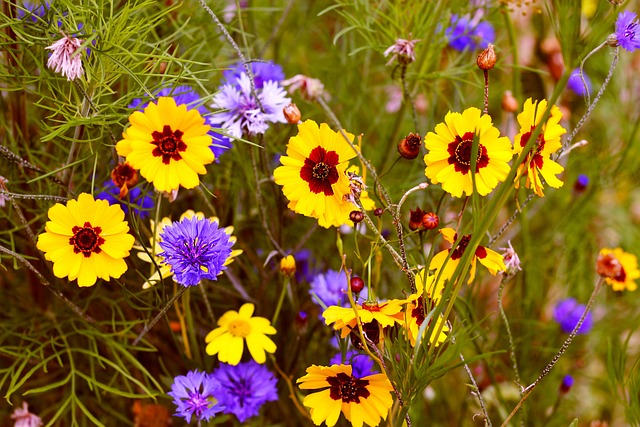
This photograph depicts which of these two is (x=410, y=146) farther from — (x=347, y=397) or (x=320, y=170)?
(x=347, y=397)

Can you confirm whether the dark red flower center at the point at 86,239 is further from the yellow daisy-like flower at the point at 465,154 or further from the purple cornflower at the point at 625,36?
the purple cornflower at the point at 625,36

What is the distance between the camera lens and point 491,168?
418 mm

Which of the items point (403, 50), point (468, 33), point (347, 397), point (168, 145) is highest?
point (468, 33)

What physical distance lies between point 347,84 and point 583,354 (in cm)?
43

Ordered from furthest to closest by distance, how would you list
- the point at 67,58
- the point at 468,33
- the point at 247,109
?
the point at 468,33 → the point at 247,109 → the point at 67,58

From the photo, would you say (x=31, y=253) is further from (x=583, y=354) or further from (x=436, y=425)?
(x=583, y=354)

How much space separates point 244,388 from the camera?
1.73 feet

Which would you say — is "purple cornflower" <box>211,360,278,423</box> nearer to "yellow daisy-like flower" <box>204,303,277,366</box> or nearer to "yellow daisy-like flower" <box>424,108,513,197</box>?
"yellow daisy-like flower" <box>204,303,277,366</box>

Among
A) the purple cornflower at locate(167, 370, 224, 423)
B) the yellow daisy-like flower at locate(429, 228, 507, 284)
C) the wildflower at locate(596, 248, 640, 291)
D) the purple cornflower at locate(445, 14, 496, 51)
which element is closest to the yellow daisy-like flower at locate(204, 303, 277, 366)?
the purple cornflower at locate(167, 370, 224, 423)

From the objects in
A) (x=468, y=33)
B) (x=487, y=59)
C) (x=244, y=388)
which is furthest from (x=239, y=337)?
(x=468, y=33)

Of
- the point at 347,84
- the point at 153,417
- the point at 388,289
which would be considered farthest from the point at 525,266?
the point at 153,417

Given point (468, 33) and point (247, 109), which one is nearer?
point (247, 109)

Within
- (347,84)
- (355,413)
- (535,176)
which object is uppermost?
(347,84)

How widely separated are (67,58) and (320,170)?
0.54 feet
